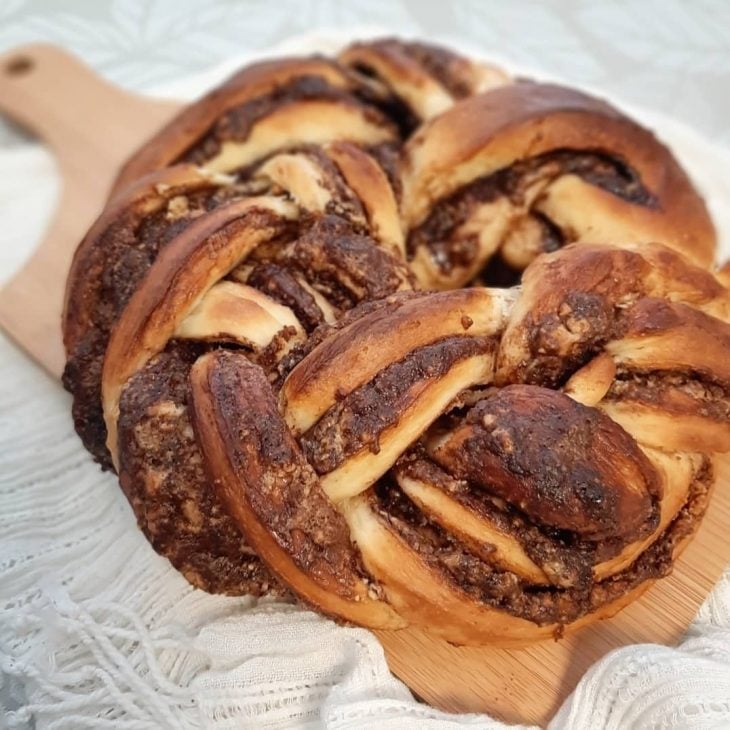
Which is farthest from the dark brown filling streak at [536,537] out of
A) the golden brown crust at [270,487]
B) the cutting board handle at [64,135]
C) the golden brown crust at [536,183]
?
the cutting board handle at [64,135]

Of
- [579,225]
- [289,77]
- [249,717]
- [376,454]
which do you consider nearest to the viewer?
[376,454]

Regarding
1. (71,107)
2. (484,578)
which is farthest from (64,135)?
(484,578)

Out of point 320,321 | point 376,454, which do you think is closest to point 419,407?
point 376,454

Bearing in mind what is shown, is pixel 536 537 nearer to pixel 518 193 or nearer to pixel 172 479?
pixel 172 479

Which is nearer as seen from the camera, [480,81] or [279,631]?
[279,631]

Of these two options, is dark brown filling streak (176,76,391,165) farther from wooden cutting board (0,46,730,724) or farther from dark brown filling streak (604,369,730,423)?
dark brown filling streak (604,369,730,423)

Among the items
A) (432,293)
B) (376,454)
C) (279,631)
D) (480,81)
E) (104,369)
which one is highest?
(480,81)

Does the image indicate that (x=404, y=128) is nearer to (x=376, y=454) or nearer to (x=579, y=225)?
(x=579, y=225)

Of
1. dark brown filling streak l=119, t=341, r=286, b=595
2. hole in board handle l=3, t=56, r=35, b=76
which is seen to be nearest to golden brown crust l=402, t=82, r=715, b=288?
dark brown filling streak l=119, t=341, r=286, b=595
